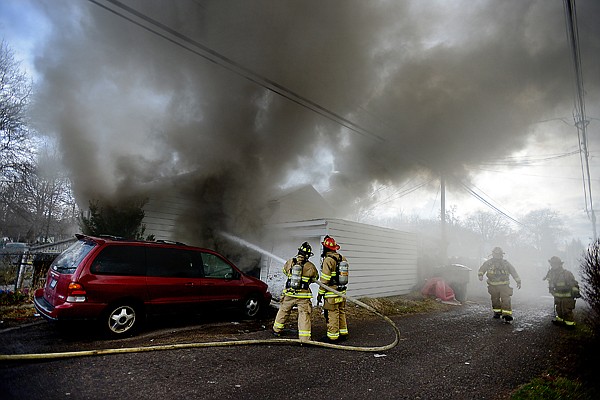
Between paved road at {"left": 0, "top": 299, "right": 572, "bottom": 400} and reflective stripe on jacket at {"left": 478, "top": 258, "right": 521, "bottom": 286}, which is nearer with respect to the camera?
paved road at {"left": 0, "top": 299, "right": 572, "bottom": 400}

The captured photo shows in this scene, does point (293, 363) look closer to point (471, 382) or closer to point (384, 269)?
point (471, 382)

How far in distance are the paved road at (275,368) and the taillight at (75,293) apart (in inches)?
24.6

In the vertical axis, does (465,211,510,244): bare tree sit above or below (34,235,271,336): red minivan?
above

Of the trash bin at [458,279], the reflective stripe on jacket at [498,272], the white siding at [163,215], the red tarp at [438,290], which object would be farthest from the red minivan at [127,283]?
the trash bin at [458,279]

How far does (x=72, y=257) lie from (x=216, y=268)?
2.37 meters

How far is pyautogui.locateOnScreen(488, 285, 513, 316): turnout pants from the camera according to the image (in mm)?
7484

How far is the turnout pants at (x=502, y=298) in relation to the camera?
7484 mm

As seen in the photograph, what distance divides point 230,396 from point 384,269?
8562 mm

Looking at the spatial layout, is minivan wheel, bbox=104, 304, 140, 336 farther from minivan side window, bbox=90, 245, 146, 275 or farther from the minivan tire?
minivan side window, bbox=90, 245, 146, 275

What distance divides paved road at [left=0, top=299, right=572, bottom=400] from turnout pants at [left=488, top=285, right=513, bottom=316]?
54.1 inches

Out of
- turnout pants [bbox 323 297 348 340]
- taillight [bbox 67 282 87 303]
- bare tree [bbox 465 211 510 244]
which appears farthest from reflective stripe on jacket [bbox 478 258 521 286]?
bare tree [bbox 465 211 510 244]

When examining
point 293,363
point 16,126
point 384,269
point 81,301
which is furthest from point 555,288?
point 16,126

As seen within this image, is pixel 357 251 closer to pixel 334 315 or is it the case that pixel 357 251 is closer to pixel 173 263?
pixel 334 315

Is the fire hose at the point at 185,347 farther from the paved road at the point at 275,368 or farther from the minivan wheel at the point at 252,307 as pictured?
the minivan wheel at the point at 252,307
